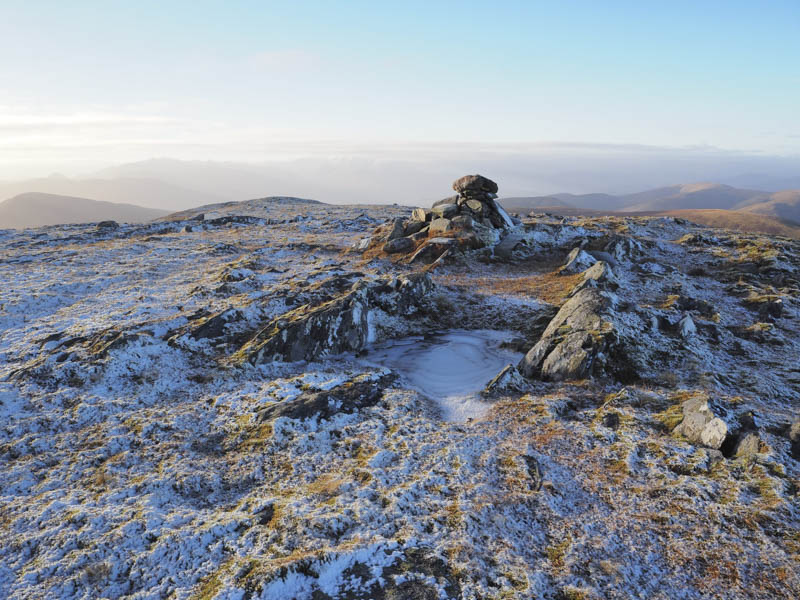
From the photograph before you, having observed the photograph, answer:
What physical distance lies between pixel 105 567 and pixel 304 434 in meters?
5.39

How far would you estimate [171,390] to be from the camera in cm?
1511

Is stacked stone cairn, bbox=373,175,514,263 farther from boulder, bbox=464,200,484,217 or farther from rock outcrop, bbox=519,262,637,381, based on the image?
rock outcrop, bbox=519,262,637,381

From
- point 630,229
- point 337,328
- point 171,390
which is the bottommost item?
point 171,390

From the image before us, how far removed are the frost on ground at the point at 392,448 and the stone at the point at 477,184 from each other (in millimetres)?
13323

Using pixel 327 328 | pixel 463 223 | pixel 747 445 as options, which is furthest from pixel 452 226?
pixel 747 445

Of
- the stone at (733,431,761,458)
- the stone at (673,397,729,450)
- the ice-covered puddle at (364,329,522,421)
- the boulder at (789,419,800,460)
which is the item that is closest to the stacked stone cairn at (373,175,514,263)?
the ice-covered puddle at (364,329,522,421)

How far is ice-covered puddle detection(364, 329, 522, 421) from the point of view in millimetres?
14594

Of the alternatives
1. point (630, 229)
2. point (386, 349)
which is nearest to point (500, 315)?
point (386, 349)

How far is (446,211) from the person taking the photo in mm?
33625

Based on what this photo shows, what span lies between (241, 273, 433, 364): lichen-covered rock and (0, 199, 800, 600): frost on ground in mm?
125

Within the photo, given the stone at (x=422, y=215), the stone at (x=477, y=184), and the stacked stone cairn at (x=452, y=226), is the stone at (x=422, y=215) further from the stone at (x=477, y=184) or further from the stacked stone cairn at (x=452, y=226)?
the stone at (x=477, y=184)

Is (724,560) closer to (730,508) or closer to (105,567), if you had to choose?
(730,508)

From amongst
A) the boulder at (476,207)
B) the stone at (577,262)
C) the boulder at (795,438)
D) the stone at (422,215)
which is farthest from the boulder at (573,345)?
the stone at (422,215)

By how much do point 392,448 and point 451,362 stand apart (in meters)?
6.24
